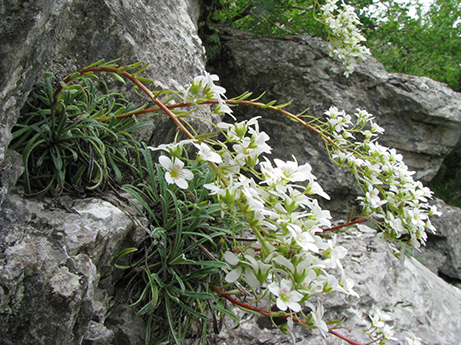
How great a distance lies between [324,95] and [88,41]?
2.70 m

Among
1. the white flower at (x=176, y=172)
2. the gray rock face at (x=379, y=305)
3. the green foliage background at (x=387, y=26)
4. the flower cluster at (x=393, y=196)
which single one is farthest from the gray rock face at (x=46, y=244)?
the green foliage background at (x=387, y=26)

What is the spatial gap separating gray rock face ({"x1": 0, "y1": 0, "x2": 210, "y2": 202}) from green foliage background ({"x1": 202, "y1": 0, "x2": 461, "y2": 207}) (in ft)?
3.53

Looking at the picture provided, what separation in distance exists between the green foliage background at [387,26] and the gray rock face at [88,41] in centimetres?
108

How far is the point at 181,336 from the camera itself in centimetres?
145

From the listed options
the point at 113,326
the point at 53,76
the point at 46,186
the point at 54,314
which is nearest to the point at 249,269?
the point at 54,314

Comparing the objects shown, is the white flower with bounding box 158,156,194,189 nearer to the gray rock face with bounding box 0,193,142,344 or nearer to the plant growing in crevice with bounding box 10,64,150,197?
the gray rock face with bounding box 0,193,142,344

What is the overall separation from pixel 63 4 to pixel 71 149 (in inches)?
23.2

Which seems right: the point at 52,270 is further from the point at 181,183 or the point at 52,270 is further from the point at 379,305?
the point at 379,305

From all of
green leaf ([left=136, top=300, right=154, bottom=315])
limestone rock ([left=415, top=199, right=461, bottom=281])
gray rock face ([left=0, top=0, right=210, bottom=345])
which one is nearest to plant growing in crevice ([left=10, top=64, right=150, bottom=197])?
gray rock face ([left=0, top=0, right=210, bottom=345])

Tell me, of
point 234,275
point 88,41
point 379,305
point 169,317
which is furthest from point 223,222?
point 379,305

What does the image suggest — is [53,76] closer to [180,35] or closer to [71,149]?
[71,149]

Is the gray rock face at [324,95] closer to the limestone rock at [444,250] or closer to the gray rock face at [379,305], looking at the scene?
the gray rock face at [379,305]

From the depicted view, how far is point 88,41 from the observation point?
5.90 feet

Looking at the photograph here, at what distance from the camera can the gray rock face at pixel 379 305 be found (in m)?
1.85
